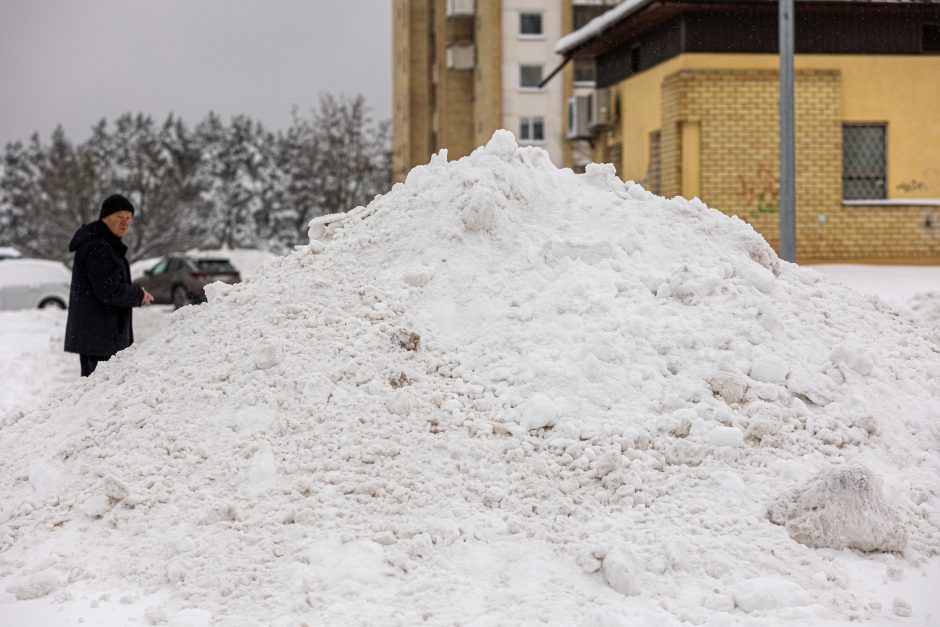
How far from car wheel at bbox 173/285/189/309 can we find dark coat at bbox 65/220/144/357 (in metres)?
19.9

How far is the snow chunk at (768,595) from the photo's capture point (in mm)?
4250

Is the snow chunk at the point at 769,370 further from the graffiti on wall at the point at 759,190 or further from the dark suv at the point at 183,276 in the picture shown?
the dark suv at the point at 183,276

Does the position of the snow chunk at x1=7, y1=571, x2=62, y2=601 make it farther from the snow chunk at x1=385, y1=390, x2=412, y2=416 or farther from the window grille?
the window grille

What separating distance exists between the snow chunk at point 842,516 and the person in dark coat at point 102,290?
404 centimetres

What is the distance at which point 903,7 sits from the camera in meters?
19.8

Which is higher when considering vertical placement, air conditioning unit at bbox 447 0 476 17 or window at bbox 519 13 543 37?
air conditioning unit at bbox 447 0 476 17

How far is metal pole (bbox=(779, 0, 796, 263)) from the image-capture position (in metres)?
13.1

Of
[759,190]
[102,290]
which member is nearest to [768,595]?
[102,290]

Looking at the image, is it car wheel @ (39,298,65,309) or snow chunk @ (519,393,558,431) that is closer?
snow chunk @ (519,393,558,431)

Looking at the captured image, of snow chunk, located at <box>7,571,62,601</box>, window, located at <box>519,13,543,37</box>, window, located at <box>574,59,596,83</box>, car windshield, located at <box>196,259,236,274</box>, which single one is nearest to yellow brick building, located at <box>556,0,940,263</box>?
car windshield, located at <box>196,259,236,274</box>

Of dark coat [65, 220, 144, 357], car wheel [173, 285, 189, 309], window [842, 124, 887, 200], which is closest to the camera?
dark coat [65, 220, 144, 357]

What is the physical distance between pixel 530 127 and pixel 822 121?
21.9 metres

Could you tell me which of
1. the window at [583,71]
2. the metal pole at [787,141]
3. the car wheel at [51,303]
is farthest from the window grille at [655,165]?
the window at [583,71]

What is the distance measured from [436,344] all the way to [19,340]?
42.7 ft
